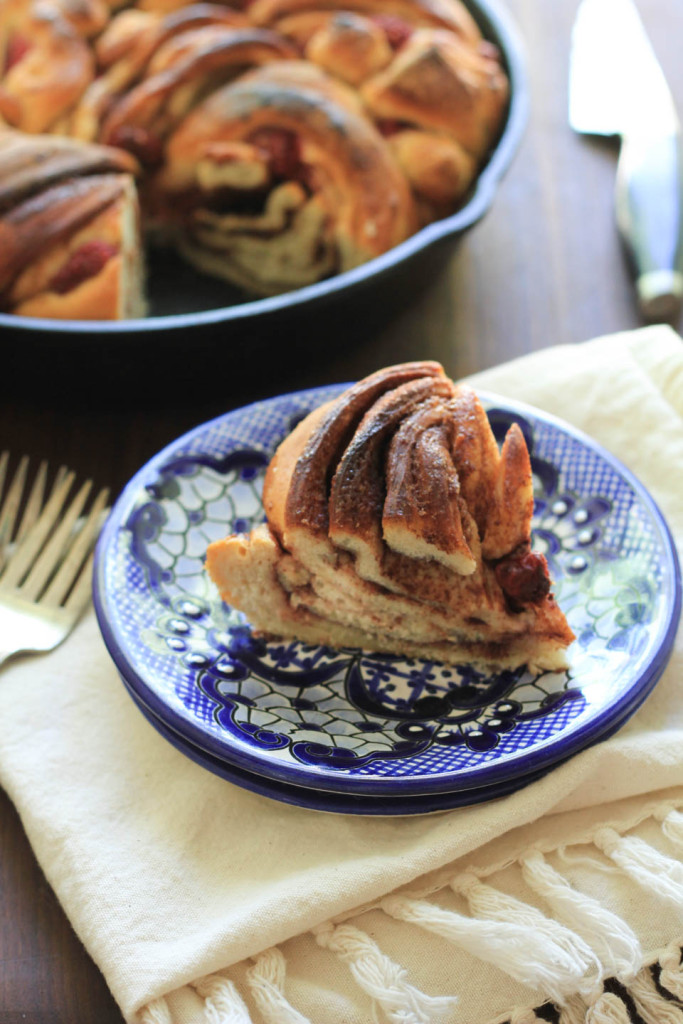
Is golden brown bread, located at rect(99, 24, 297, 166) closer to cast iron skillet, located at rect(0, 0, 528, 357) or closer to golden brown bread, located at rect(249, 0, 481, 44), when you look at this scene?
golden brown bread, located at rect(249, 0, 481, 44)

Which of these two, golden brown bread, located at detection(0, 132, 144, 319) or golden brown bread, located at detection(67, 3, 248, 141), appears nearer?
golden brown bread, located at detection(0, 132, 144, 319)

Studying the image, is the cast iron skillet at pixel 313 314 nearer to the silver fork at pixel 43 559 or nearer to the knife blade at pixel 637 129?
the silver fork at pixel 43 559

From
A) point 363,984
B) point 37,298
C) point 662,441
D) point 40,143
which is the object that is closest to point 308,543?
point 363,984

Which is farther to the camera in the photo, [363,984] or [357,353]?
[357,353]

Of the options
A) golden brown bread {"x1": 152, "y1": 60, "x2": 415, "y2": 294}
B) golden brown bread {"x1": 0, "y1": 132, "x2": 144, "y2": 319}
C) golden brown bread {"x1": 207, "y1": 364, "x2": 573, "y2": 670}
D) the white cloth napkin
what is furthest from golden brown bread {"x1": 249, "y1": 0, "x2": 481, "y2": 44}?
the white cloth napkin

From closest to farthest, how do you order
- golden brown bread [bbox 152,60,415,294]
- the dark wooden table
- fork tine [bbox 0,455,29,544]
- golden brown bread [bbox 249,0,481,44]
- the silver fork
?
1. the silver fork
2. fork tine [bbox 0,455,29,544]
3. the dark wooden table
4. golden brown bread [bbox 152,60,415,294]
5. golden brown bread [bbox 249,0,481,44]

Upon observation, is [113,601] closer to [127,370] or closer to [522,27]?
[127,370]
